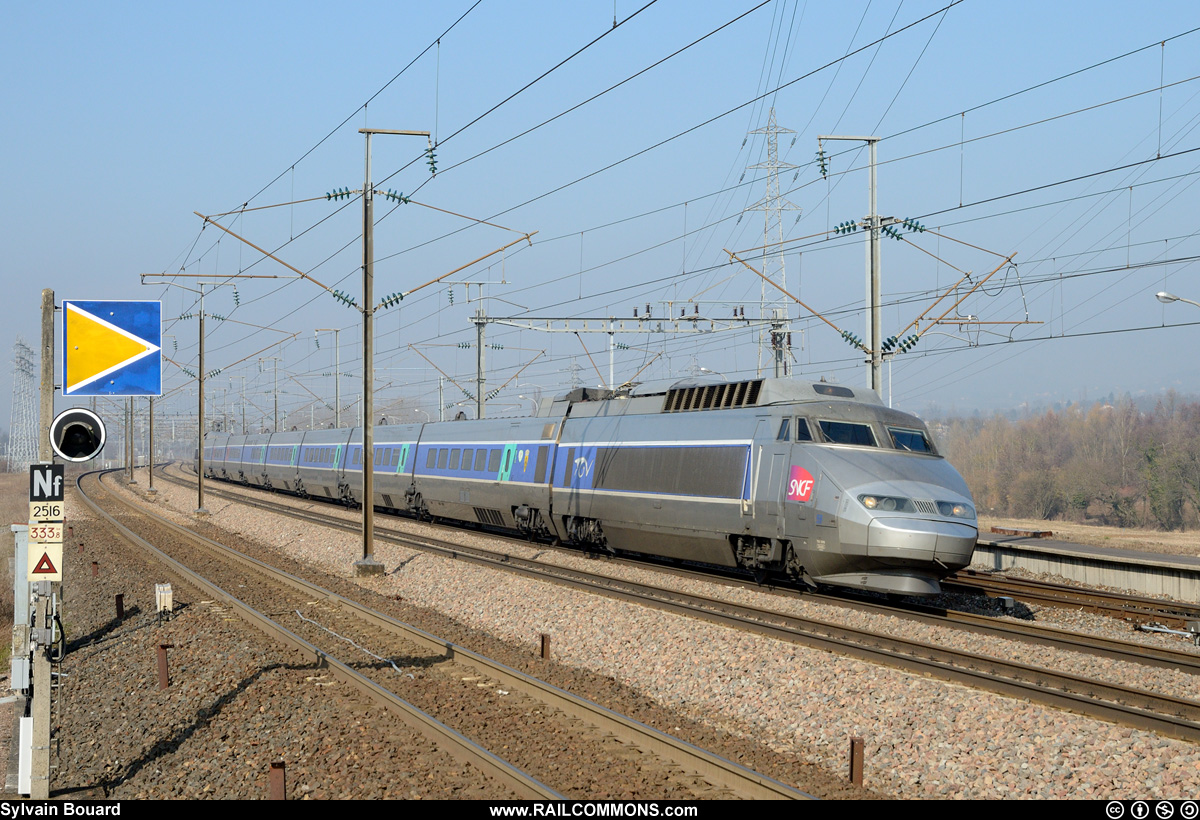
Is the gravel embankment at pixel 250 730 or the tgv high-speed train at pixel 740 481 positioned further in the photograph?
the tgv high-speed train at pixel 740 481

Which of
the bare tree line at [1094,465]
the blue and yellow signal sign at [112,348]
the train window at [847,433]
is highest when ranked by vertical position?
the blue and yellow signal sign at [112,348]

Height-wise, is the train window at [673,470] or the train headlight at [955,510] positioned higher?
the train window at [673,470]

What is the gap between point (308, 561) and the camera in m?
26.1

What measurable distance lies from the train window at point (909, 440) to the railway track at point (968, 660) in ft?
11.0

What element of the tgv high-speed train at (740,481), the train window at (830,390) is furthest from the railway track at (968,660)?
the train window at (830,390)

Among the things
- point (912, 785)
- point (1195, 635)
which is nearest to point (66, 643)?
point (912, 785)

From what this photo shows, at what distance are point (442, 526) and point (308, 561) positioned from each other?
8355 mm

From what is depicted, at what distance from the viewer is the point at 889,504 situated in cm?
1534

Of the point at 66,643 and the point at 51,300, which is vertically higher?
the point at 51,300

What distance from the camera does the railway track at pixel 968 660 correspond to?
9.92 meters

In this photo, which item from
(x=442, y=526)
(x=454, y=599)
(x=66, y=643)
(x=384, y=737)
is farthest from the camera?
(x=442, y=526)

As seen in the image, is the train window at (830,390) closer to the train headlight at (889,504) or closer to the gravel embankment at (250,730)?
the train headlight at (889,504)
